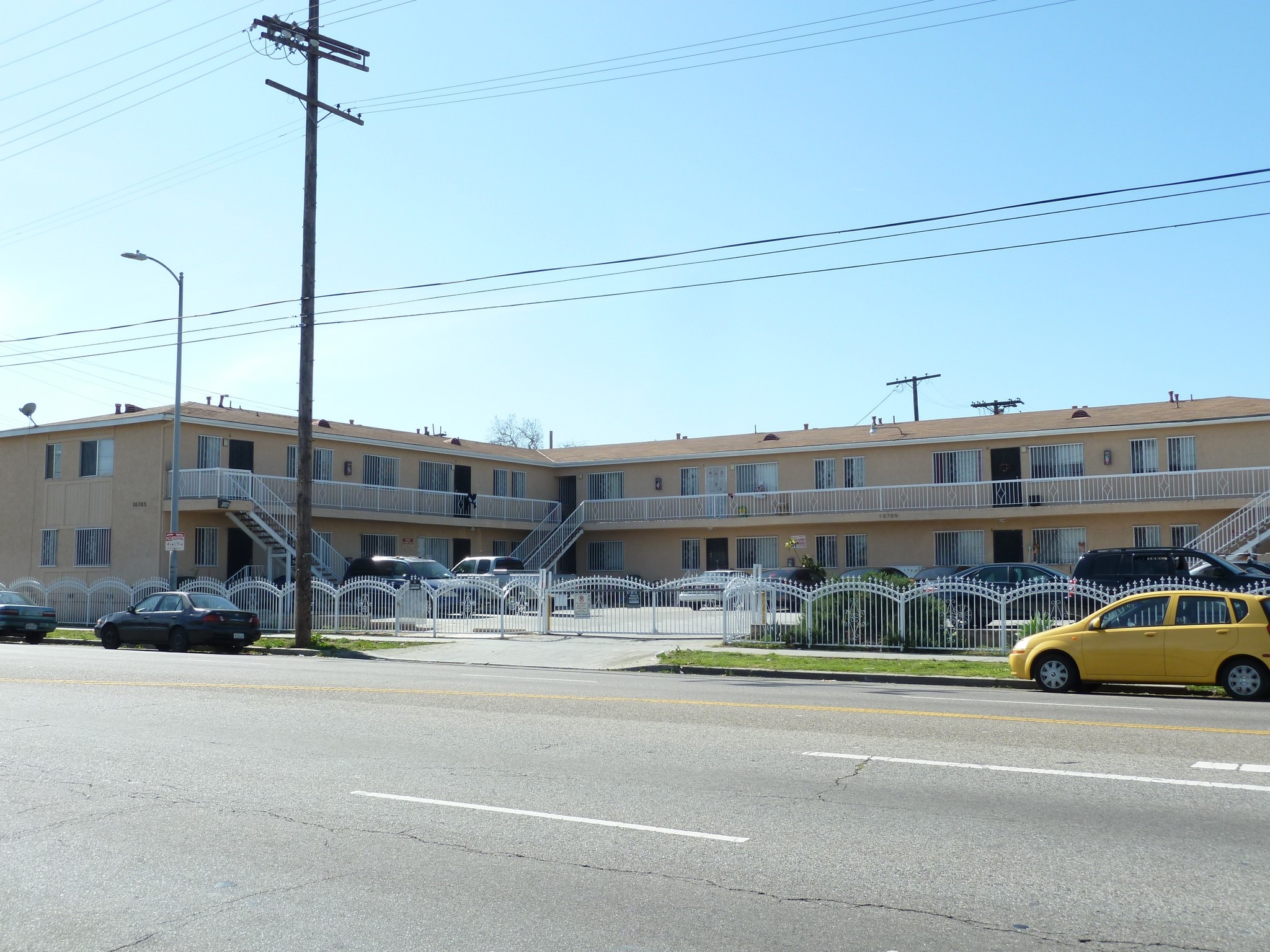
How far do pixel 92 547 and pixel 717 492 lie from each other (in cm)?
2286

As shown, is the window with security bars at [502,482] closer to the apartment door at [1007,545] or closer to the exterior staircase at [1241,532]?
the apartment door at [1007,545]

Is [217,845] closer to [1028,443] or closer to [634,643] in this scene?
[634,643]

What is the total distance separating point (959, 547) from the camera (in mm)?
41344

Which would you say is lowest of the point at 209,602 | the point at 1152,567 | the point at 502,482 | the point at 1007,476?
the point at 209,602

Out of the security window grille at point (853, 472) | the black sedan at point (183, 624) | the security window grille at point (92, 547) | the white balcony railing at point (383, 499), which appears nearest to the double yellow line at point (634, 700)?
the black sedan at point (183, 624)

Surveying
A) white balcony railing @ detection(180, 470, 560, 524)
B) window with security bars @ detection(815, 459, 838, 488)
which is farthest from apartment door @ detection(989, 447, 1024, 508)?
white balcony railing @ detection(180, 470, 560, 524)

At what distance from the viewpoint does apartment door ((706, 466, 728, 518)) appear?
45125mm

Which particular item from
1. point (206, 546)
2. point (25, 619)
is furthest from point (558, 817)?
point (206, 546)

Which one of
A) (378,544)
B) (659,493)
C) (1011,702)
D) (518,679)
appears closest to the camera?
(1011,702)

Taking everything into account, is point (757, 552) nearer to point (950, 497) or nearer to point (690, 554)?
point (690, 554)

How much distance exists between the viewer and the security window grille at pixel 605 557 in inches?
1902

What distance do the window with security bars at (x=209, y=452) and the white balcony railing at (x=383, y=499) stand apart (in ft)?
4.18

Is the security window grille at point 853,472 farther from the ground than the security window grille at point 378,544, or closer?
farther from the ground

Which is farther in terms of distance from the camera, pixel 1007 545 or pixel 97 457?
pixel 1007 545
